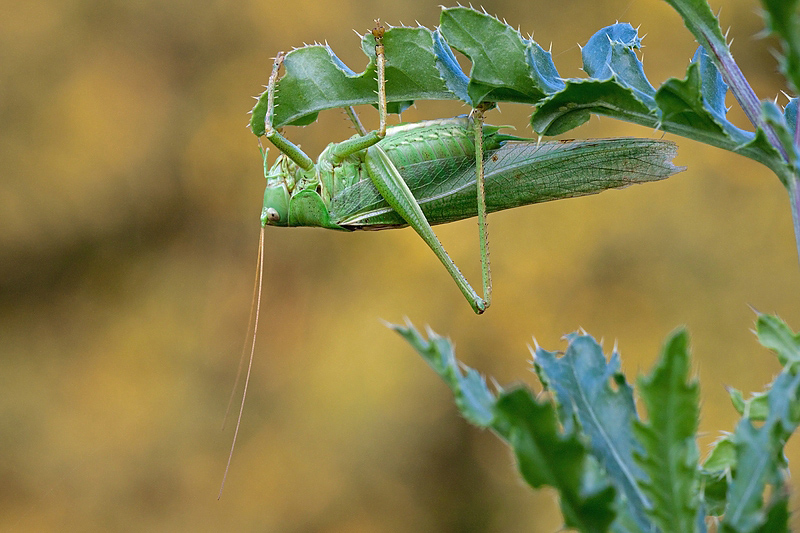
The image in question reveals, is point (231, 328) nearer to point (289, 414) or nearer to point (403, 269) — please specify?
point (289, 414)

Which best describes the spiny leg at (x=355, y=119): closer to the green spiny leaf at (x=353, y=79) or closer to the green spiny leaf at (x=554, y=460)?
the green spiny leaf at (x=353, y=79)

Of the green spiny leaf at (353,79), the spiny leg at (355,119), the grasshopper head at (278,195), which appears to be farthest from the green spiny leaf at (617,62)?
the grasshopper head at (278,195)

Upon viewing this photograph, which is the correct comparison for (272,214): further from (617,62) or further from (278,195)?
(617,62)

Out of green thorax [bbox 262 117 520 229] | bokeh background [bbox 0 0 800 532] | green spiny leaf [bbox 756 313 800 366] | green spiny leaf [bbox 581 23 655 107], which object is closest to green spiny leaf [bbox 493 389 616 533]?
green spiny leaf [bbox 756 313 800 366]

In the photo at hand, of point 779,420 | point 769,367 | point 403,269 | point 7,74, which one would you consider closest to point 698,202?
point 769,367

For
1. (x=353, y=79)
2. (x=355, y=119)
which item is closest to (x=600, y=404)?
(x=353, y=79)

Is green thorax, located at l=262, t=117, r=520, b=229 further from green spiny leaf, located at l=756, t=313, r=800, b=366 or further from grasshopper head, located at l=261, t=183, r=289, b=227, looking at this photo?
green spiny leaf, located at l=756, t=313, r=800, b=366
